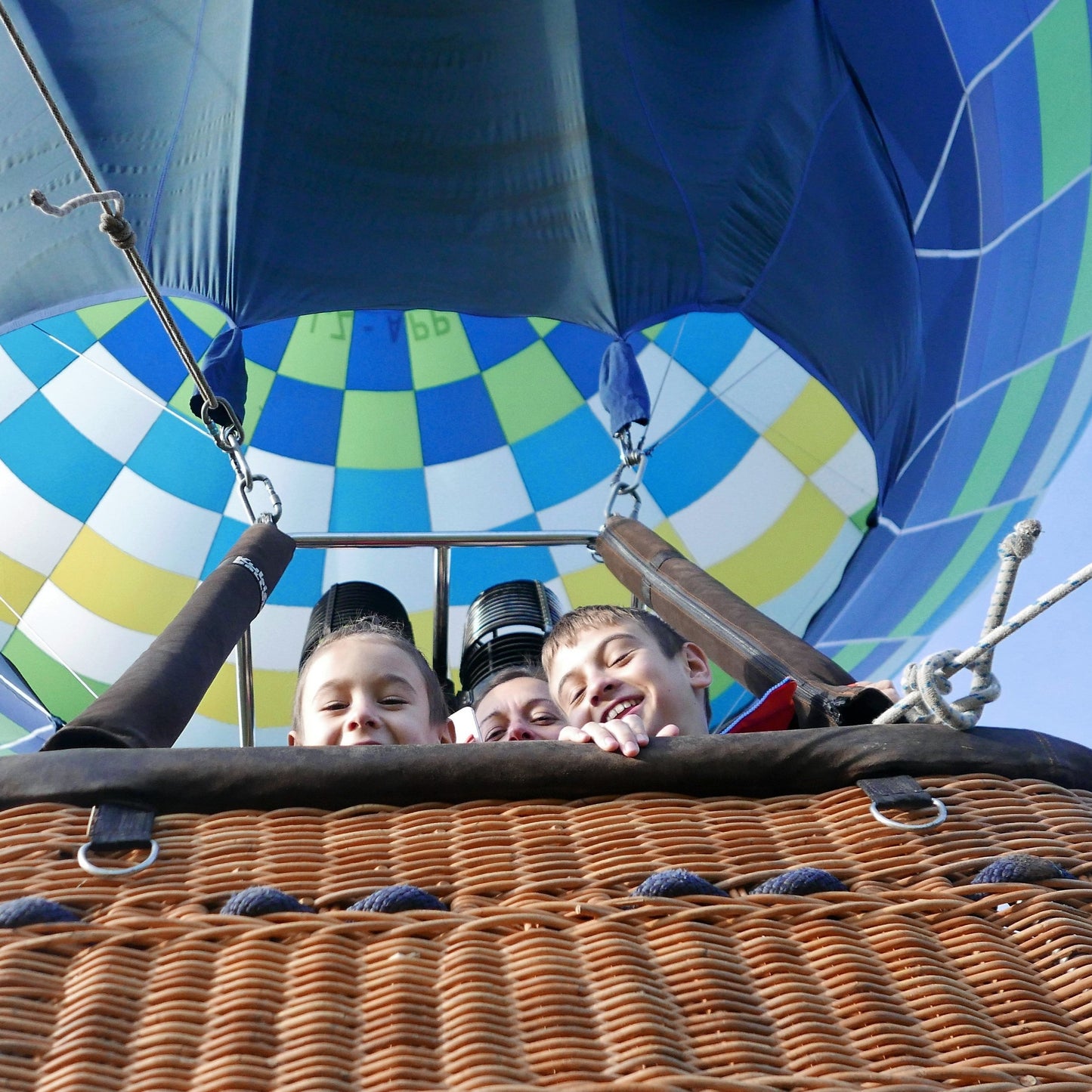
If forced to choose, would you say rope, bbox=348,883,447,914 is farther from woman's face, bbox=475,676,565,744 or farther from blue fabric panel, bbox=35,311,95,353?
blue fabric panel, bbox=35,311,95,353

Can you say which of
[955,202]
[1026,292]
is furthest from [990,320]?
[955,202]

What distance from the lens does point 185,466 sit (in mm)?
5477

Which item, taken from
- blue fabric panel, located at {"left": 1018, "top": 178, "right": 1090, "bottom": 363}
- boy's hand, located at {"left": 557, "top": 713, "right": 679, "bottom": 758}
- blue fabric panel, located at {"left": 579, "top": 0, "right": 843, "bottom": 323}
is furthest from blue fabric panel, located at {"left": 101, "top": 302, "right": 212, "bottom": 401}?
boy's hand, located at {"left": 557, "top": 713, "right": 679, "bottom": 758}

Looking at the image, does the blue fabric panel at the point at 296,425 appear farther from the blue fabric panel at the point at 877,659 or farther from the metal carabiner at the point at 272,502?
the metal carabiner at the point at 272,502

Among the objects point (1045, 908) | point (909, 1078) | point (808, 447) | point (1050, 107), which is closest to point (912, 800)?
point (1045, 908)

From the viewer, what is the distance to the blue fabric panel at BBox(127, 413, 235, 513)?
5.45 meters

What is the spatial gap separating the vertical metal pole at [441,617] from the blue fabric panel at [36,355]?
3.08 m

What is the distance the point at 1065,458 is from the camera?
4.90 metres

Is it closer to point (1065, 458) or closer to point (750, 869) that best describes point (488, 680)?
point (750, 869)

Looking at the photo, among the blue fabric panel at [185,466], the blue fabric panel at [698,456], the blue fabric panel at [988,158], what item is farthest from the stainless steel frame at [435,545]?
the blue fabric panel at [185,466]

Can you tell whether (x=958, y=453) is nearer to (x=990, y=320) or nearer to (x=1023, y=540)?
(x=990, y=320)

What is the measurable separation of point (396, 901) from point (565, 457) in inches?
176

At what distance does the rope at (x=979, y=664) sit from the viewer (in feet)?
3.69

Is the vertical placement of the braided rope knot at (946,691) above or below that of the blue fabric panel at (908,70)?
below
